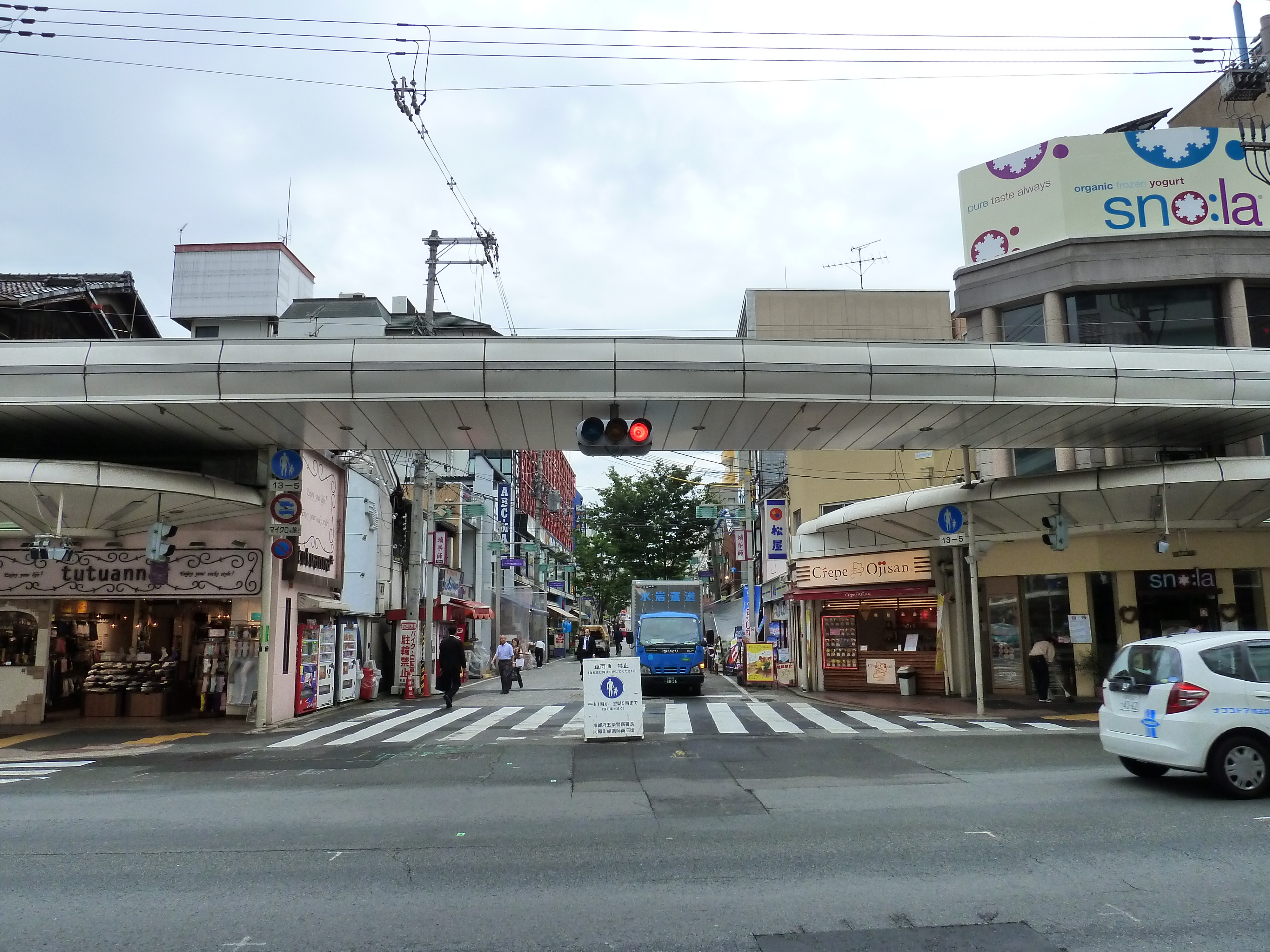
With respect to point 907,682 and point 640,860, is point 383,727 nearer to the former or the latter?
point 640,860

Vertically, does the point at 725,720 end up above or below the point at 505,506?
below

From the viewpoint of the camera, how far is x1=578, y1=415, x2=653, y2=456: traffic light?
14.0 m

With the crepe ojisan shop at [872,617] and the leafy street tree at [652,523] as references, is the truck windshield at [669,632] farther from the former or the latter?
the leafy street tree at [652,523]

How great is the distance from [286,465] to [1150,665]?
631 inches

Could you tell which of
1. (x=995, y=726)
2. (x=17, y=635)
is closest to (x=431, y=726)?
(x=17, y=635)

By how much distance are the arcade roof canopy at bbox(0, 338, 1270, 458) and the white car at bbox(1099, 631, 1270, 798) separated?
22.7 feet

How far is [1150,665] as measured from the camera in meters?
10.1

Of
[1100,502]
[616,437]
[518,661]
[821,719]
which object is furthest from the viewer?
[518,661]

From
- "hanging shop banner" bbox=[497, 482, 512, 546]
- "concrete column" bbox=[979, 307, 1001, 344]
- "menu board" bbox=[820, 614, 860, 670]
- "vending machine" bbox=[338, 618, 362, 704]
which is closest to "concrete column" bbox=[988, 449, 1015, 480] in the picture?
"concrete column" bbox=[979, 307, 1001, 344]

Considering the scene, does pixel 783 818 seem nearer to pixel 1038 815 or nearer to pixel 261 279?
pixel 1038 815

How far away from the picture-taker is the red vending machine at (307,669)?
2095 centimetres

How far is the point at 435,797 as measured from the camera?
10414 mm

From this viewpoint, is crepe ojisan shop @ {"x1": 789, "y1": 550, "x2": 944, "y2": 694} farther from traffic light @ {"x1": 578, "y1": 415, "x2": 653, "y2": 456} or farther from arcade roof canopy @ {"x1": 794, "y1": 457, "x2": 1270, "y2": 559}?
traffic light @ {"x1": 578, "y1": 415, "x2": 653, "y2": 456}

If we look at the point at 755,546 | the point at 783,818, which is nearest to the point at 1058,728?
the point at 783,818
